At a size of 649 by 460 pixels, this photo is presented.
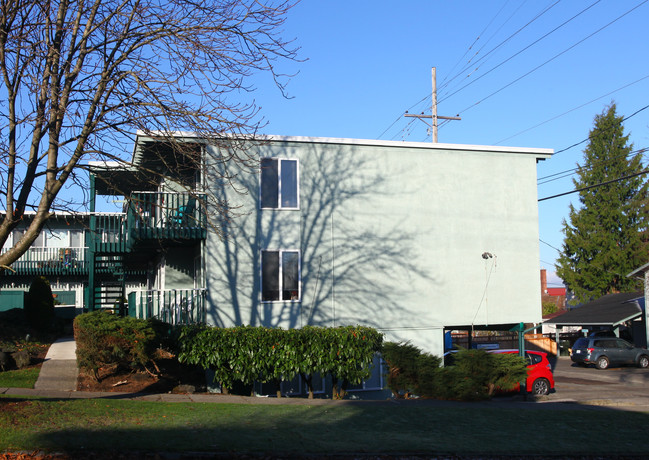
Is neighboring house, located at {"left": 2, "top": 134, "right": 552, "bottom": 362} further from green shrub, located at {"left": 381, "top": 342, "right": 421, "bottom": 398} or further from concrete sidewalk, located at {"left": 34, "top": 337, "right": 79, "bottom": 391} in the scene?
green shrub, located at {"left": 381, "top": 342, "right": 421, "bottom": 398}

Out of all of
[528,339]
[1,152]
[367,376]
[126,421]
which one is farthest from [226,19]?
[528,339]

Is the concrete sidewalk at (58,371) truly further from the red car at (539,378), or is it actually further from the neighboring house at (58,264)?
the neighboring house at (58,264)

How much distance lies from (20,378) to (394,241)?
451 inches

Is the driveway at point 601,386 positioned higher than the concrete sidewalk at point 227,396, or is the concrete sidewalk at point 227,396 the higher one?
the concrete sidewalk at point 227,396

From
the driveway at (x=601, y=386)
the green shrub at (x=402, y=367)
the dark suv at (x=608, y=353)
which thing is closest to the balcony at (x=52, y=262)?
the green shrub at (x=402, y=367)

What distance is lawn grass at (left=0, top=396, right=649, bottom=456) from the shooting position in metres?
8.51

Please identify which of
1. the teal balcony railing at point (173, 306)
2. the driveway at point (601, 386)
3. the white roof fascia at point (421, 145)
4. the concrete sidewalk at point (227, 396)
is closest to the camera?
the concrete sidewalk at point (227, 396)

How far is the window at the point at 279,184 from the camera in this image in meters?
19.6

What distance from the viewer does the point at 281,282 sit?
19.4 m

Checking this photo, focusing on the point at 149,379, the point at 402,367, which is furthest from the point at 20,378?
the point at 402,367

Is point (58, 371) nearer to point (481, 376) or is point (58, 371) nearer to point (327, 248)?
point (327, 248)

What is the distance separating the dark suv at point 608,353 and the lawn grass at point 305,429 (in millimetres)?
21465

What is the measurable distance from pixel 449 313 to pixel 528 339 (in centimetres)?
2062

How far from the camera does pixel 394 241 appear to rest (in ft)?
68.7
